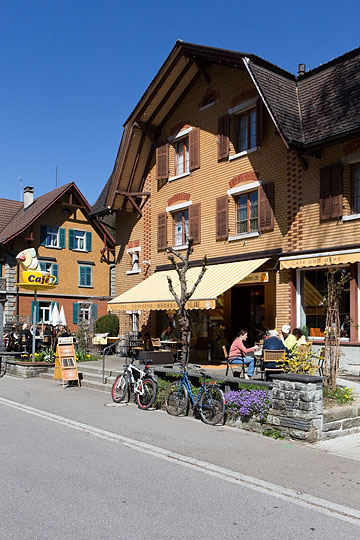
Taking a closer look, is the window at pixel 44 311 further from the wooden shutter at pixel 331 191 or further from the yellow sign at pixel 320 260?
the wooden shutter at pixel 331 191

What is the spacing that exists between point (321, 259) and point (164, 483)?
10.1 m

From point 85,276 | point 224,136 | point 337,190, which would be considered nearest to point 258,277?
point 337,190

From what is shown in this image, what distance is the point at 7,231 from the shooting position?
38344 mm

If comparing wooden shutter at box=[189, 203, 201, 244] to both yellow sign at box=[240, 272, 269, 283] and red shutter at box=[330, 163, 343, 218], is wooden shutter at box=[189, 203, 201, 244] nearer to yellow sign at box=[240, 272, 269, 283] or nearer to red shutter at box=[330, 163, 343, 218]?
yellow sign at box=[240, 272, 269, 283]

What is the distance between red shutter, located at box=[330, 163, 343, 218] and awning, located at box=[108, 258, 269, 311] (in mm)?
2835

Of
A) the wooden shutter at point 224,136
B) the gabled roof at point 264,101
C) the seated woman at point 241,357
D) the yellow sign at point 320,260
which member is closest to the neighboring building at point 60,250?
the gabled roof at point 264,101

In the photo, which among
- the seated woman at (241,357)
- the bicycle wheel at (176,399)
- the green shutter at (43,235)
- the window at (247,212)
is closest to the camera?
the bicycle wheel at (176,399)

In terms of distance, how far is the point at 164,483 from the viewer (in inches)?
258

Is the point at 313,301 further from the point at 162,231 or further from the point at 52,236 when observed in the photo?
the point at 52,236

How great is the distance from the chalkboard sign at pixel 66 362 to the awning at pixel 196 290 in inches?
114

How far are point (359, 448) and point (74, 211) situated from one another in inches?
1369

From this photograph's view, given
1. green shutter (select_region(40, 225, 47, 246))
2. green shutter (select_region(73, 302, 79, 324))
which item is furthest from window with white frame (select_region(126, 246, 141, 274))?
green shutter (select_region(73, 302, 79, 324))

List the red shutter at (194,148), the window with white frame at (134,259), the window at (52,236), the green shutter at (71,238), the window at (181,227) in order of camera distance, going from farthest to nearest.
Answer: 1. the green shutter at (71,238)
2. the window at (52,236)
3. the window with white frame at (134,259)
4. the window at (181,227)
5. the red shutter at (194,148)

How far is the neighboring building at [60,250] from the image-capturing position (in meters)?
36.8
